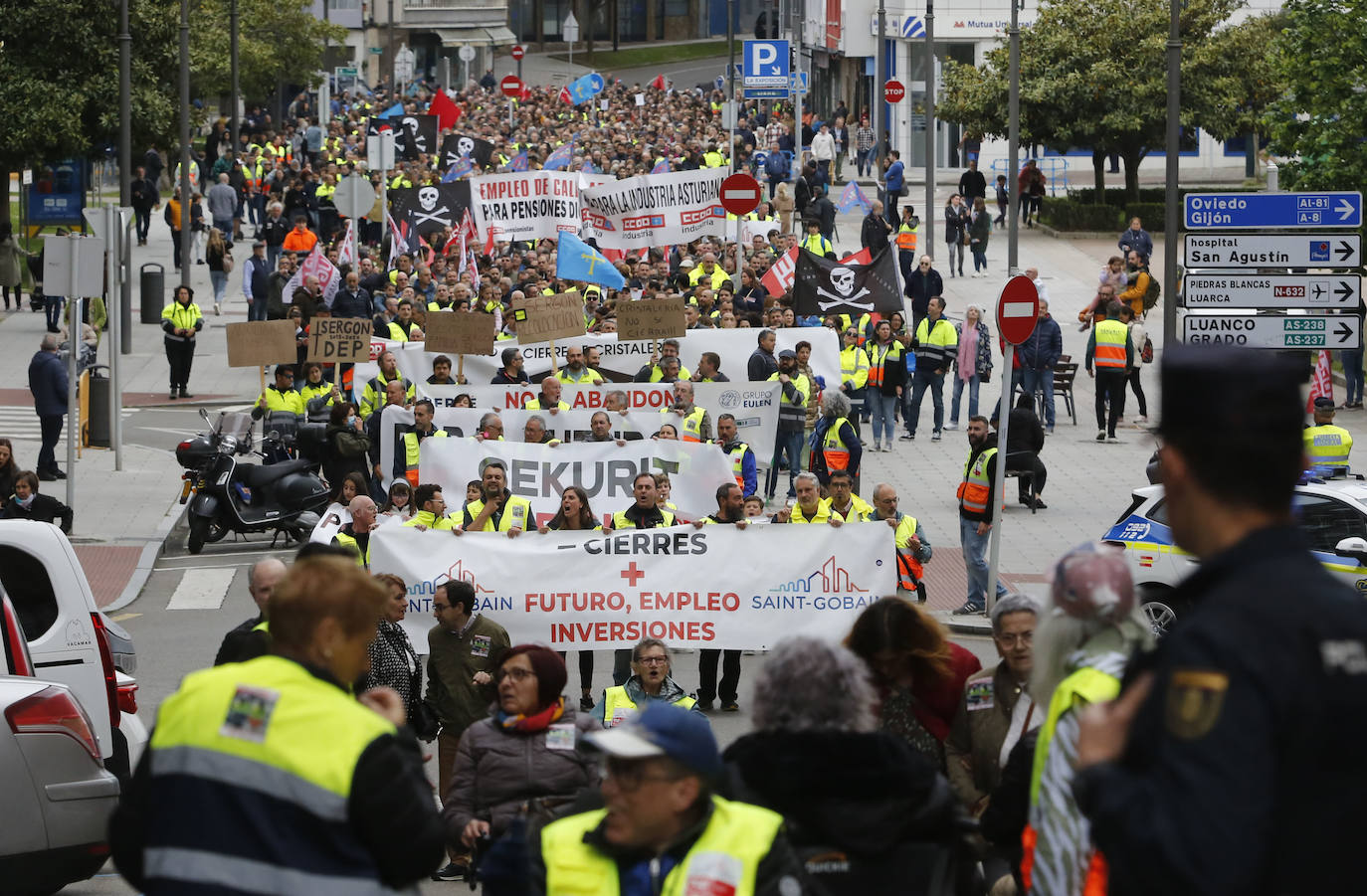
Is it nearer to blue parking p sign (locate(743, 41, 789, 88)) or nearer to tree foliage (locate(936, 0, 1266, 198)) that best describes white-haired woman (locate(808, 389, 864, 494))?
blue parking p sign (locate(743, 41, 789, 88))

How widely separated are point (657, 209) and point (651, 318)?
27.6 feet

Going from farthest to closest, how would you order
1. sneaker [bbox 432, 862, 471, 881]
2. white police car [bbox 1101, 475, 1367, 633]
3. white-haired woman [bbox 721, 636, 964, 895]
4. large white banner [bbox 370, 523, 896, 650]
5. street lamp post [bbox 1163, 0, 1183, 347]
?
street lamp post [bbox 1163, 0, 1183, 347], white police car [bbox 1101, 475, 1367, 633], large white banner [bbox 370, 523, 896, 650], sneaker [bbox 432, 862, 471, 881], white-haired woman [bbox 721, 636, 964, 895]

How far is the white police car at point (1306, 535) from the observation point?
14422 mm

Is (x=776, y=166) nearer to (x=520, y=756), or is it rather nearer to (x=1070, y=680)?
(x=520, y=756)

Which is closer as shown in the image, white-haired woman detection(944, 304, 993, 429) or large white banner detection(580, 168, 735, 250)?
white-haired woman detection(944, 304, 993, 429)

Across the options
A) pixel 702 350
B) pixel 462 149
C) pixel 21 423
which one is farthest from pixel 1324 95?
pixel 21 423

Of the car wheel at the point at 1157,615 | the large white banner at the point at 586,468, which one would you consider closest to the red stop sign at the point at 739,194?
the large white banner at the point at 586,468

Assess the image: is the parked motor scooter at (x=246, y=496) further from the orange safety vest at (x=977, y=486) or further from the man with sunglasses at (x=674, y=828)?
the man with sunglasses at (x=674, y=828)

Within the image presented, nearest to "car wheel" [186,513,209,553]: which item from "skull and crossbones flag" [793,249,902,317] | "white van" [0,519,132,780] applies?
"skull and crossbones flag" [793,249,902,317]

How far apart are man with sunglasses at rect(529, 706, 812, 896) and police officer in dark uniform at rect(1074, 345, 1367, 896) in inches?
55.7

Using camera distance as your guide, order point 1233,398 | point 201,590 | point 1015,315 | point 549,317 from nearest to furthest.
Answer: point 1233,398 < point 1015,315 < point 201,590 < point 549,317

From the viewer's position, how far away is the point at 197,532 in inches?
791

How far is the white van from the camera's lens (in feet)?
30.9

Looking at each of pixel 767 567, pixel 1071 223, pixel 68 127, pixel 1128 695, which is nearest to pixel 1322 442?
pixel 767 567
